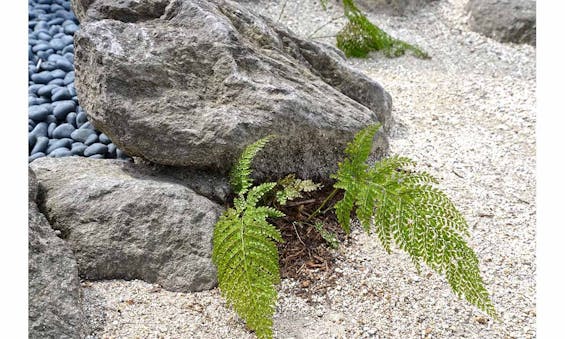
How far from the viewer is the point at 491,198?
3.79 meters

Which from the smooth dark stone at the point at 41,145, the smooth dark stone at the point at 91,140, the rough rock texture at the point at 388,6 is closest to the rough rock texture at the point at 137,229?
the smooth dark stone at the point at 91,140

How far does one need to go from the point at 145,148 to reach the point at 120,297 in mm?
773

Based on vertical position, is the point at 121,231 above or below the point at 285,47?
below

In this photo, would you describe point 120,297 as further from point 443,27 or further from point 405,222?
point 443,27

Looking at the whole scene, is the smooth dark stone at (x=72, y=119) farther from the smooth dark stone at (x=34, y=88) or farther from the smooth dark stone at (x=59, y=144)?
the smooth dark stone at (x=34, y=88)

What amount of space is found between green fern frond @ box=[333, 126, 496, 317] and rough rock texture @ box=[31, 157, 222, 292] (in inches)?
28.1

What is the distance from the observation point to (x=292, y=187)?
3271 millimetres

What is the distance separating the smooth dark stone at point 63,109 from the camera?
4441mm

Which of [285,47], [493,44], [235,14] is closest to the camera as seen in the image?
[235,14]

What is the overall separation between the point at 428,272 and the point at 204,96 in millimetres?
1475

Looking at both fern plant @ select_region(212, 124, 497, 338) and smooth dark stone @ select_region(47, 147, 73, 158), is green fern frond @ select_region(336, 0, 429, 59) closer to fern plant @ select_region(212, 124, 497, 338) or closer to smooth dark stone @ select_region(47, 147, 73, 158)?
smooth dark stone @ select_region(47, 147, 73, 158)

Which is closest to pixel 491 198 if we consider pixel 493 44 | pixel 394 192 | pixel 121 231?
pixel 394 192

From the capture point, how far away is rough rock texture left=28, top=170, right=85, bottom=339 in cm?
248

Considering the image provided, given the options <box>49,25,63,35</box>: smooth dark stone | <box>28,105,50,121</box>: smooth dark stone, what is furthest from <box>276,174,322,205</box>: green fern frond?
<box>49,25,63,35</box>: smooth dark stone
